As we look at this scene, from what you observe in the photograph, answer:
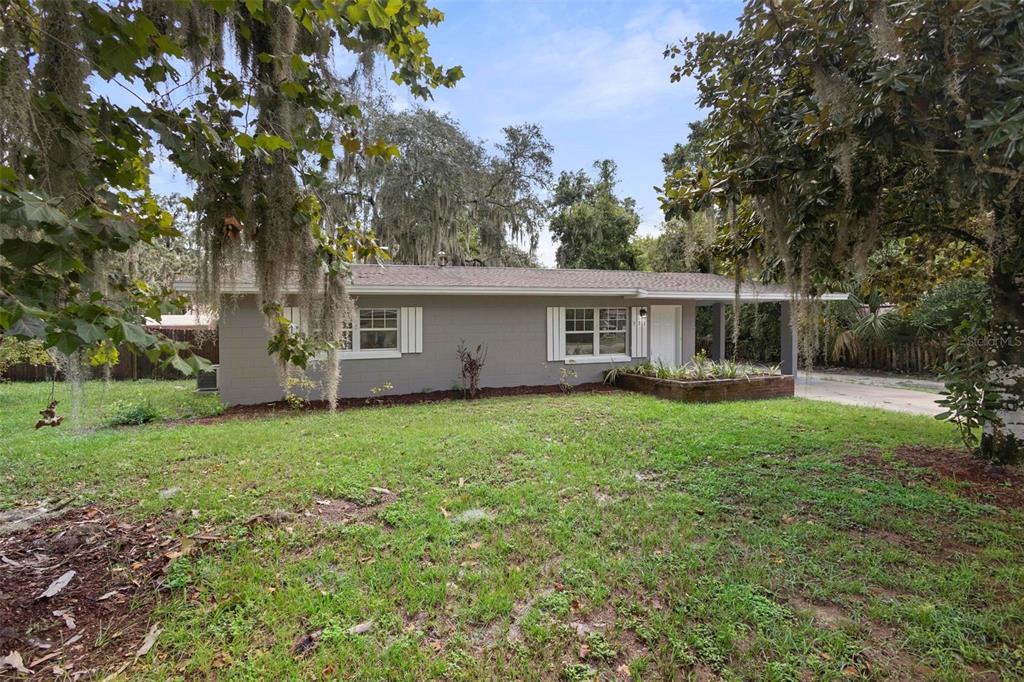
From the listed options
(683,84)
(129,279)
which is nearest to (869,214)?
(683,84)

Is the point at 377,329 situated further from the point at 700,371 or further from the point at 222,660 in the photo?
the point at 222,660

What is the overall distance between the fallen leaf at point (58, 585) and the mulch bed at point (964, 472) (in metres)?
6.37

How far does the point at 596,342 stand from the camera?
37.4 feet

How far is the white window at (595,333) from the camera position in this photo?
1120cm

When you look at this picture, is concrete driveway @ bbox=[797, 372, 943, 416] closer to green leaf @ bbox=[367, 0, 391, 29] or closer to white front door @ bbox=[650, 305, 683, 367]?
white front door @ bbox=[650, 305, 683, 367]

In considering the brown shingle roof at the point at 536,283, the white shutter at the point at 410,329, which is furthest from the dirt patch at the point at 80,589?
the white shutter at the point at 410,329

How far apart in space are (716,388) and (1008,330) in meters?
4.95

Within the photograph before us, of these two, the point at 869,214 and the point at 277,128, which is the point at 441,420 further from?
the point at 869,214

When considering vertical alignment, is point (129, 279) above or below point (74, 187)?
below

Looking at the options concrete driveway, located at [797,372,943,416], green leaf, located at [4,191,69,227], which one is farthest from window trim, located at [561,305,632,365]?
green leaf, located at [4,191,69,227]

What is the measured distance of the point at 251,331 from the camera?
8562mm

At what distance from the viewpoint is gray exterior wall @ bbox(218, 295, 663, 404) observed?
8.57 meters

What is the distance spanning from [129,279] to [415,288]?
232 inches

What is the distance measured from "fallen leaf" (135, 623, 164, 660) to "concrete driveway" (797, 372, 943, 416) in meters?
9.48
